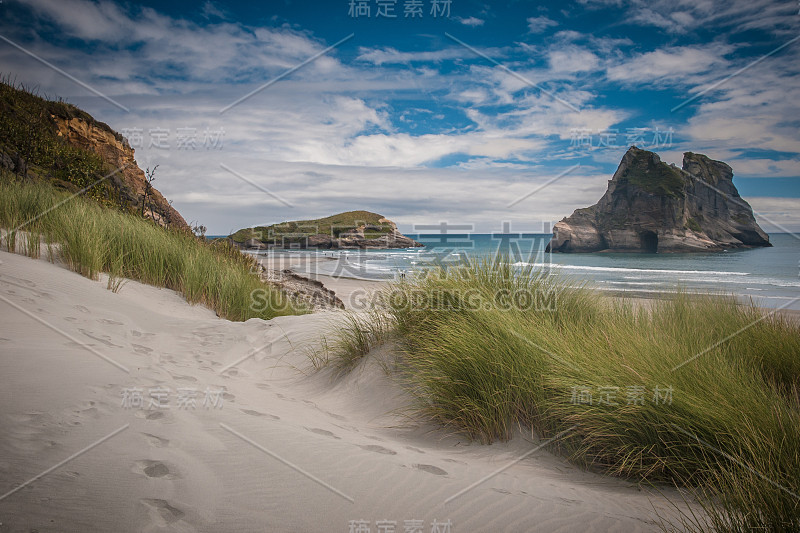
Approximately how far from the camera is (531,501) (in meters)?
2.27

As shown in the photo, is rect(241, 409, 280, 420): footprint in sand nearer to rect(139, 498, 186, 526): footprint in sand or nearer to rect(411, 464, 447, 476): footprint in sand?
rect(411, 464, 447, 476): footprint in sand

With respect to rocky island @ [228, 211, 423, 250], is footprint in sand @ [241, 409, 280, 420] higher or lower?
lower

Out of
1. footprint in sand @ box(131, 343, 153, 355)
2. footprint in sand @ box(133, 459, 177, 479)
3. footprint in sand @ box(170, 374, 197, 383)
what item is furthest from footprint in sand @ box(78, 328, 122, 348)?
footprint in sand @ box(133, 459, 177, 479)

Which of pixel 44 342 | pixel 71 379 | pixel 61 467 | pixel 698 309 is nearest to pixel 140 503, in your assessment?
pixel 61 467

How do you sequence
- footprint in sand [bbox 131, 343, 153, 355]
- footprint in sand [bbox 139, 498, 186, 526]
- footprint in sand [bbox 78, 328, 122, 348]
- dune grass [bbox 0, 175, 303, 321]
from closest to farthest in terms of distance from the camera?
footprint in sand [bbox 139, 498, 186, 526] → footprint in sand [bbox 78, 328, 122, 348] → footprint in sand [bbox 131, 343, 153, 355] → dune grass [bbox 0, 175, 303, 321]

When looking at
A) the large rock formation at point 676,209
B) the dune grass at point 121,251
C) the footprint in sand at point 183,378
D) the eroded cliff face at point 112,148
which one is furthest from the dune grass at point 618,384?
the large rock formation at point 676,209

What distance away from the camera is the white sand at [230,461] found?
174 centimetres

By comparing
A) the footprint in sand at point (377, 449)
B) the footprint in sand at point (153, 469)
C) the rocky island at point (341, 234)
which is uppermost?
the rocky island at point (341, 234)

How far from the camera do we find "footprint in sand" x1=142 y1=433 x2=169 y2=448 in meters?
2.21

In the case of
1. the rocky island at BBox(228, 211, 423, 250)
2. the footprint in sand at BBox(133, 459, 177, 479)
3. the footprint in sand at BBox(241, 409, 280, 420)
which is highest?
the rocky island at BBox(228, 211, 423, 250)

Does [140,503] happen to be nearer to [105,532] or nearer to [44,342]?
[105,532]

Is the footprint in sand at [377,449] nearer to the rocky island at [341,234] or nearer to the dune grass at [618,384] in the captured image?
the dune grass at [618,384]

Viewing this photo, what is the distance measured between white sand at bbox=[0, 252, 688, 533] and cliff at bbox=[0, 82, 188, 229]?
923 centimetres

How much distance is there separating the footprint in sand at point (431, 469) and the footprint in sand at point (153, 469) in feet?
4.58
